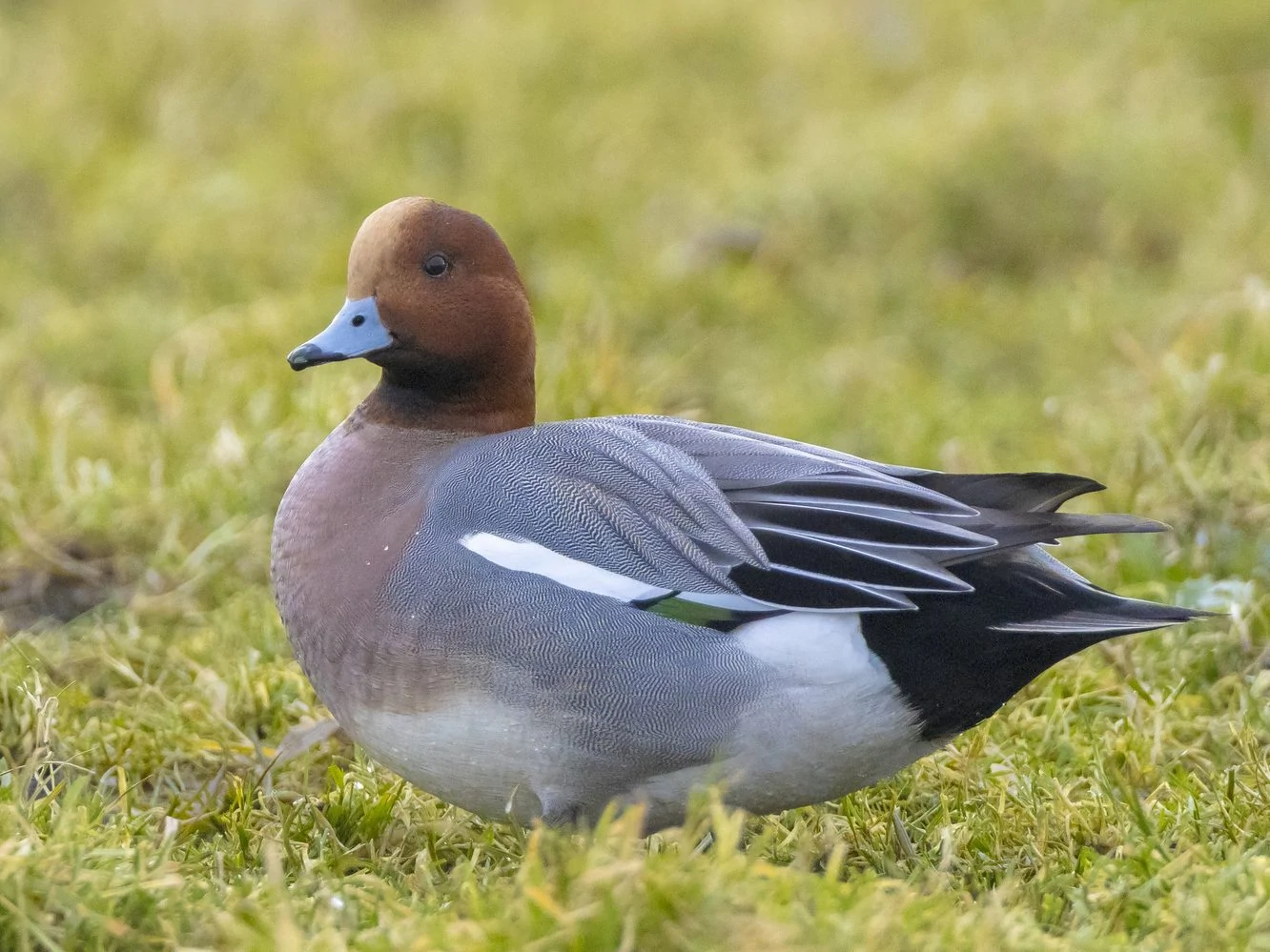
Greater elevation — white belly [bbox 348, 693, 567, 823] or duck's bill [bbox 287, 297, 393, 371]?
duck's bill [bbox 287, 297, 393, 371]

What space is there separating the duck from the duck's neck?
19cm

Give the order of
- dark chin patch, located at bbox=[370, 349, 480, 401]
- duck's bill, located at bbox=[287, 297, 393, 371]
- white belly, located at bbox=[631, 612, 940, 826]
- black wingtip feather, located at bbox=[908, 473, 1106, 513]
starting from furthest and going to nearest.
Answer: dark chin patch, located at bbox=[370, 349, 480, 401], duck's bill, located at bbox=[287, 297, 393, 371], black wingtip feather, located at bbox=[908, 473, 1106, 513], white belly, located at bbox=[631, 612, 940, 826]

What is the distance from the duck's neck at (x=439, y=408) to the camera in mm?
2979

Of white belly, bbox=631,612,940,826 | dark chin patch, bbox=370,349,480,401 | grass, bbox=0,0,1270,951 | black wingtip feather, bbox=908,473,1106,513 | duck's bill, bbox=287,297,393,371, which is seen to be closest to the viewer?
grass, bbox=0,0,1270,951

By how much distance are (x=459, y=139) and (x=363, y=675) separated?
4.92 metres

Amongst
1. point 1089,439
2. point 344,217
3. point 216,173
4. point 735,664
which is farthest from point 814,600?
point 216,173

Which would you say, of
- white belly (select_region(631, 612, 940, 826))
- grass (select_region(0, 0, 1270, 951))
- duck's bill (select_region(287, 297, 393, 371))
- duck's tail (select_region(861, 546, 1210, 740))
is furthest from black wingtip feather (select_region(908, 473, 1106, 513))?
duck's bill (select_region(287, 297, 393, 371))

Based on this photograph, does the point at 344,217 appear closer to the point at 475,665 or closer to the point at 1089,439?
the point at 1089,439

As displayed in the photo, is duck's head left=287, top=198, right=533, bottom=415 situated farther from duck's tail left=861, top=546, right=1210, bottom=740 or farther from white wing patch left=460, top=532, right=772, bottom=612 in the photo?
duck's tail left=861, top=546, right=1210, bottom=740

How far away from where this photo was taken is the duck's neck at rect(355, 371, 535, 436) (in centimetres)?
298

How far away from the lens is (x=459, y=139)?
23.7 ft

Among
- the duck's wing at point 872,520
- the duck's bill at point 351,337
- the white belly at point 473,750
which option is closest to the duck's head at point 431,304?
the duck's bill at point 351,337

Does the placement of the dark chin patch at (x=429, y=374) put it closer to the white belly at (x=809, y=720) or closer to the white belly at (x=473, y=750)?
the white belly at (x=473, y=750)

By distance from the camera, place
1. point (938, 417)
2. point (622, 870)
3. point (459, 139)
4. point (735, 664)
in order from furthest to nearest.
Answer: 1. point (459, 139)
2. point (938, 417)
3. point (735, 664)
4. point (622, 870)
